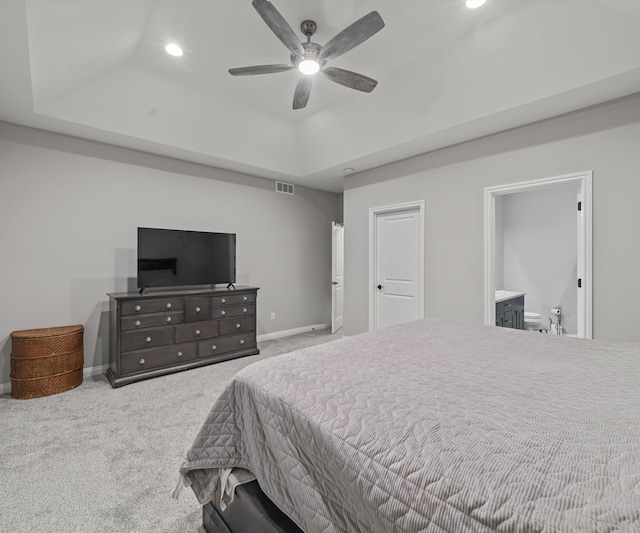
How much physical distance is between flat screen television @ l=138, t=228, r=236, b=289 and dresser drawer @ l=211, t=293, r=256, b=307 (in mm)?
279

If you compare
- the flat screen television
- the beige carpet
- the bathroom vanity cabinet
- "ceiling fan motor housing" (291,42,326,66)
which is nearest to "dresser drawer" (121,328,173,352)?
the beige carpet

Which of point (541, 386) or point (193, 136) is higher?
point (193, 136)

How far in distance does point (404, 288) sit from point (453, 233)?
39.2 inches

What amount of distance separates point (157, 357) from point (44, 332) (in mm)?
1062

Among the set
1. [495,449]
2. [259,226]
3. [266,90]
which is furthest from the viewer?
[259,226]

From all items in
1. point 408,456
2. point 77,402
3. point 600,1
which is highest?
point 600,1

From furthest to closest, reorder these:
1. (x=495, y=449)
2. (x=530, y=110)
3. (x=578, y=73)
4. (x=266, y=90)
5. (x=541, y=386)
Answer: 1. (x=266, y=90)
2. (x=530, y=110)
3. (x=578, y=73)
4. (x=541, y=386)
5. (x=495, y=449)

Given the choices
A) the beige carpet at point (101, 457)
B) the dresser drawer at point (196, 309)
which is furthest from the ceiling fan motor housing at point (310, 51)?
the beige carpet at point (101, 457)

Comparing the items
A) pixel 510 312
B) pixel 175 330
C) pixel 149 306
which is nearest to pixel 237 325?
pixel 175 330

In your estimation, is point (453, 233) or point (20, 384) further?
point (453, 233)

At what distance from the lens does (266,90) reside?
367 centimetres

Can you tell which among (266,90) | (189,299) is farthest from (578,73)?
(189,299)

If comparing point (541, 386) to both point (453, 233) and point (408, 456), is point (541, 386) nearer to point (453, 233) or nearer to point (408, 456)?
point (408, 456)

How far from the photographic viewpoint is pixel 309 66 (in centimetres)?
249
